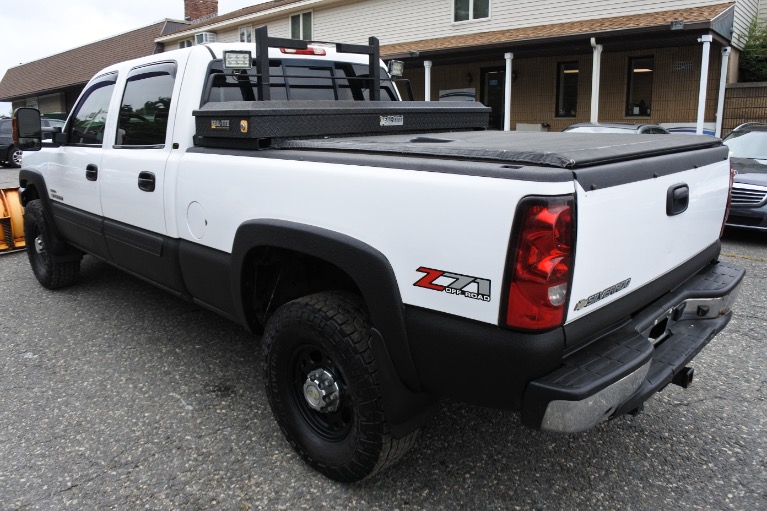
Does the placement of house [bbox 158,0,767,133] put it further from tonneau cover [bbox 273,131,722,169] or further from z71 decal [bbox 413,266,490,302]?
z71 decal [bbox 413,266,490,302]

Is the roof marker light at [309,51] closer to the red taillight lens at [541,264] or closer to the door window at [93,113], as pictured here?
the door window at [93,113]

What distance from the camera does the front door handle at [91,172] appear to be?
4.15m

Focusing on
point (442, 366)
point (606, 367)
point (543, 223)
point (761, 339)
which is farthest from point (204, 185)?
point (761, 339)

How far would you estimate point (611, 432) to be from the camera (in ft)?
10.0

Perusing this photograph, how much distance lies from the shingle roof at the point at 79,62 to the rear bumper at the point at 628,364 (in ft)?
99.1

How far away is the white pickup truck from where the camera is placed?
197cm

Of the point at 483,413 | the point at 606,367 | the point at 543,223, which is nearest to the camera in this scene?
the point at 543,223

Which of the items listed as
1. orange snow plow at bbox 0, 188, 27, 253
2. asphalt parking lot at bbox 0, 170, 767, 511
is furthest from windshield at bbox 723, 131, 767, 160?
orange snow plow at bbox 0, 188, 27, 253

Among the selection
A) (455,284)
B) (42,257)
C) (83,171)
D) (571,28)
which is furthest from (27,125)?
(571,28)

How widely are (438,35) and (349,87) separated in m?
15.7

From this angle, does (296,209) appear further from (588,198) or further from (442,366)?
(588,198)

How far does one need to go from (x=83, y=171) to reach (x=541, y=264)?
362 centimetres

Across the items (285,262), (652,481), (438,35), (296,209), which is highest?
(438,35)

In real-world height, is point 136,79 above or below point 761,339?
above
